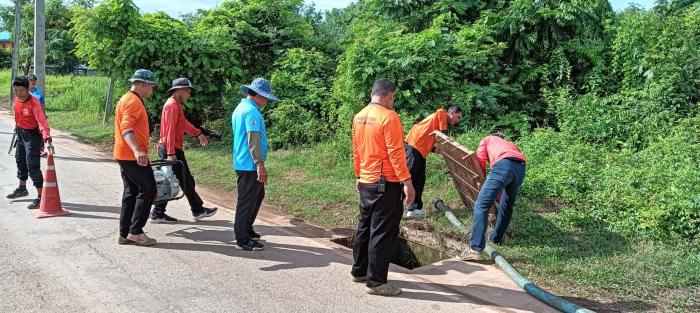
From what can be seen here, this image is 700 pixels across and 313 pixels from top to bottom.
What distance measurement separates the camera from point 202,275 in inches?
198

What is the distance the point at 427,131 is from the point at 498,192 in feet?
5.00

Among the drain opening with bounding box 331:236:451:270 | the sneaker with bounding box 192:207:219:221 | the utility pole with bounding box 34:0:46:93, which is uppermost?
the utility pole with bounding box 34:0:46:93

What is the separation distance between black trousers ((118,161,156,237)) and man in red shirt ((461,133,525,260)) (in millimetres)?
3386

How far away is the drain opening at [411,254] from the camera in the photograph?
21.0 ft

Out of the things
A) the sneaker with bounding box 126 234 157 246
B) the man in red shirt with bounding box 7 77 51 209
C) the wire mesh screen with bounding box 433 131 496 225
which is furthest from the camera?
the man in red shirt with bounding box 7 77 51 209

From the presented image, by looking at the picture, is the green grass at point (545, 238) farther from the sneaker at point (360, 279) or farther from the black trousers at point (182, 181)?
the sneaker at point (360, 279)

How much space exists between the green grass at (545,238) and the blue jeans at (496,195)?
1.01 ft

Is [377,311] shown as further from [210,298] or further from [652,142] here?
[652,142]

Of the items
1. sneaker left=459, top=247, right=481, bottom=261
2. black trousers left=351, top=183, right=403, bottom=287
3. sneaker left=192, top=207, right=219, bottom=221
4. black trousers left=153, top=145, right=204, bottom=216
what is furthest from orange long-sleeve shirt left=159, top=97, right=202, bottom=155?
sneaker left=459, top=247, right=481, bottom=261

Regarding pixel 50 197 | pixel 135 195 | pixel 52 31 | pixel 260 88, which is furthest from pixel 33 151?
pixel 52 31

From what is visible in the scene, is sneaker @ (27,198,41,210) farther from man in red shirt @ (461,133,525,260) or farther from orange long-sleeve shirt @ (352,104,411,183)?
man in red shirt @ (461,133,525,260)

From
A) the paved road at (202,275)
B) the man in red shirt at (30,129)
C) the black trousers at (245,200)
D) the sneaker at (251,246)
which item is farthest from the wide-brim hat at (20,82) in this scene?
the sneaker at (251,246)

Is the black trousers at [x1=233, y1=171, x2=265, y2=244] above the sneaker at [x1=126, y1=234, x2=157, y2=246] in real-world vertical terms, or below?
above

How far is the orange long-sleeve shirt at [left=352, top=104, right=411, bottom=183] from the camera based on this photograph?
4520mm
